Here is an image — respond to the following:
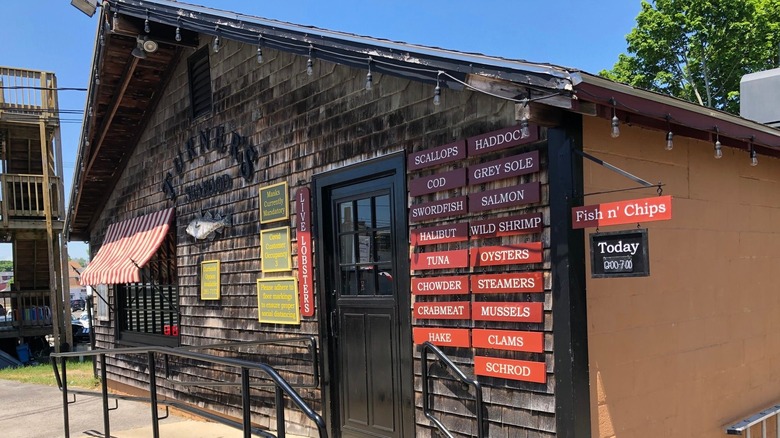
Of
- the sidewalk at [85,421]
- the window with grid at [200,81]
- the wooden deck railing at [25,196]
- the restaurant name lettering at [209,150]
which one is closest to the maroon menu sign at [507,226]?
the restaurant name lettering at [209,150]

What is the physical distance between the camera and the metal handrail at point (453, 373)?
408 cm

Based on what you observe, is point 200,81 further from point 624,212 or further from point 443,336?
point 624,212

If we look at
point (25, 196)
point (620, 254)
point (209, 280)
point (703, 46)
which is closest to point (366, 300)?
point (620, 254)

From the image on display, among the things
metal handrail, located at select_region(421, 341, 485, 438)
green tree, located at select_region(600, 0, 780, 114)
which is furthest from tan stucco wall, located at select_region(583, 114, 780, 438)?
green tree, located at select_region(600, 0, 780, 114)

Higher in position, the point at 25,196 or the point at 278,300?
the point at 25,196

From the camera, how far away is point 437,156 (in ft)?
15.1

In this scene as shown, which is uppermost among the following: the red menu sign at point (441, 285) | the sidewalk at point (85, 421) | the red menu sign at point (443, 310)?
the red menu sign at point (441, 285)

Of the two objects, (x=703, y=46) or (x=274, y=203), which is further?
(x=703, y=46)

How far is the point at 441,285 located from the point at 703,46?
782 inches

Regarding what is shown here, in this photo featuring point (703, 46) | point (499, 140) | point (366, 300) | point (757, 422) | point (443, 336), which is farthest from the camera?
point (703, 46)

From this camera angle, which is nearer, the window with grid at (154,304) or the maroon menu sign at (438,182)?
the maroon menu sign at (438,182)

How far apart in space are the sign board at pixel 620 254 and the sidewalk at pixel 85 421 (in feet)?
14.0

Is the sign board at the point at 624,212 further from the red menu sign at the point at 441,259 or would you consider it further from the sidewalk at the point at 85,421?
the sidewalk at the point at 85,421

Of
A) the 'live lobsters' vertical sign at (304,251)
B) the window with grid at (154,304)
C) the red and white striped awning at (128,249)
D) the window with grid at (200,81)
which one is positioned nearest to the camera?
the 'live lobsters' vertical sign at (304,251)
